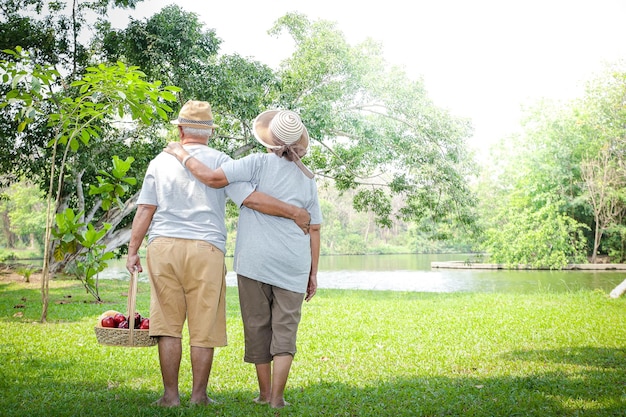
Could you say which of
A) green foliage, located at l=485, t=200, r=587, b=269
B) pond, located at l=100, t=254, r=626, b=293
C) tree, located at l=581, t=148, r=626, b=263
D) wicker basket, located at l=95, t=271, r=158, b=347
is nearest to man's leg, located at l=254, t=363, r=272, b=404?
wicker basket, located at l=95, t=271, r=158, b=347

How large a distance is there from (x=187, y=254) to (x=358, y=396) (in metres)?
1.33

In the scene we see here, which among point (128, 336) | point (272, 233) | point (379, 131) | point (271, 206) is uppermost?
point (379, 131)

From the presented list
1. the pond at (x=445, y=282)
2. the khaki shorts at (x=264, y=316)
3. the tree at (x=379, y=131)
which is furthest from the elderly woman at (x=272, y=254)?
the pond at (x=445, y=282)

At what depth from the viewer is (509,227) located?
2717 cm

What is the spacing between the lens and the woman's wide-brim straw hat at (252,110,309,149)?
325cm

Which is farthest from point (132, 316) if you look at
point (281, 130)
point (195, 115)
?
point (281, 130)

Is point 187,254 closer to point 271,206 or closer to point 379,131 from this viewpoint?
point 271,206

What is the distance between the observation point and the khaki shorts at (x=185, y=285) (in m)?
3.14

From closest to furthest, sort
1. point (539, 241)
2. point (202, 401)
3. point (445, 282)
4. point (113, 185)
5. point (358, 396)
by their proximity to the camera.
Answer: point (202, 401) < point (358, 396) < point (113, 185) < point (445, 282) < point (539, 241)

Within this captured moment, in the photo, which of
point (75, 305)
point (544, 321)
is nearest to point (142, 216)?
point (544, 321)

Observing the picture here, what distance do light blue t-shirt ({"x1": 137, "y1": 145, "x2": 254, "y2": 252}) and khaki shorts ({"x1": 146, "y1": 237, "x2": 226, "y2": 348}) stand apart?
0.06m

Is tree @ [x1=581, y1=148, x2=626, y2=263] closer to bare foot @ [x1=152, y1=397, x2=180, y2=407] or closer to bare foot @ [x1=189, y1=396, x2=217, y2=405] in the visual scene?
bare foot @ [x1=189, y1=396, x2=217, y2=405]

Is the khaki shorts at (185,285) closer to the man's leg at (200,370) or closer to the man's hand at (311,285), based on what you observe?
the man's leg at (200,370)

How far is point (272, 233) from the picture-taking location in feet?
10.6
